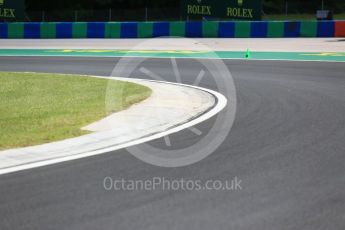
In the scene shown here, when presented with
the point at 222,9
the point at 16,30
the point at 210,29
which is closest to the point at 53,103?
the point at 210,29

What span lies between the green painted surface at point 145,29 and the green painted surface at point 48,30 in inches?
199

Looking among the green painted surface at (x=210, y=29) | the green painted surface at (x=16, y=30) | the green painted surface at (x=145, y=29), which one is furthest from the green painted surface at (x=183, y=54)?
the green painted surface at (x=16, y=30)

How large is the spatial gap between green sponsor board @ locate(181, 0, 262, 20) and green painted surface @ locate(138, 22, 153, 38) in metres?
4.25

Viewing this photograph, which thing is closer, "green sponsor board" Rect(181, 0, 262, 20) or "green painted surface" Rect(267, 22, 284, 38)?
"green painted surface" Rect(267, 22, 284, 38)

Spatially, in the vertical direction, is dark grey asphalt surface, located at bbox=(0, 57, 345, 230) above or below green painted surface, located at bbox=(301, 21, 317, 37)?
below

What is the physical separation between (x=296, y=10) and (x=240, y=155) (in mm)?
42172

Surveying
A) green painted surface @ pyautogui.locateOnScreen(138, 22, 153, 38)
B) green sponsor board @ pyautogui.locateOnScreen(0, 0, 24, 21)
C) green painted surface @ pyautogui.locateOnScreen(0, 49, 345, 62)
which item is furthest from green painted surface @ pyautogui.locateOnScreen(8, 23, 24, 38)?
green painted surface @ pyautogui.locateOnScreen(138, 22, 153, 38)

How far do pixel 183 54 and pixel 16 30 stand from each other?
43.5 ft

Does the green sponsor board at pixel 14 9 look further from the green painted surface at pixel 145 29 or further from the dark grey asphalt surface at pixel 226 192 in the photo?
the dark grey asphalt surface at pixel 226 192

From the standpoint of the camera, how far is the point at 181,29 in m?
30.0

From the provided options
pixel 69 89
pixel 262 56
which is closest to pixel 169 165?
pixel 69 89

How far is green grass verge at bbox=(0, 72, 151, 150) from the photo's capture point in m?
8.88

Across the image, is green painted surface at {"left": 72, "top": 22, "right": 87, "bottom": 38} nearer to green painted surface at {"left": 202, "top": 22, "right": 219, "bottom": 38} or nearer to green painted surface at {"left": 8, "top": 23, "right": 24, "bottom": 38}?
green painted surface at {"left": 8, "top": 23, "right": 24, "bottom": 38}

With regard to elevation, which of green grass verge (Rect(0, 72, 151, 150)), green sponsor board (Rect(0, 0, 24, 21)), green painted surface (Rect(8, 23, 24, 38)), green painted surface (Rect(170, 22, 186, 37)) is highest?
green sponsor board (Rect(0, 0, 24, 21))
